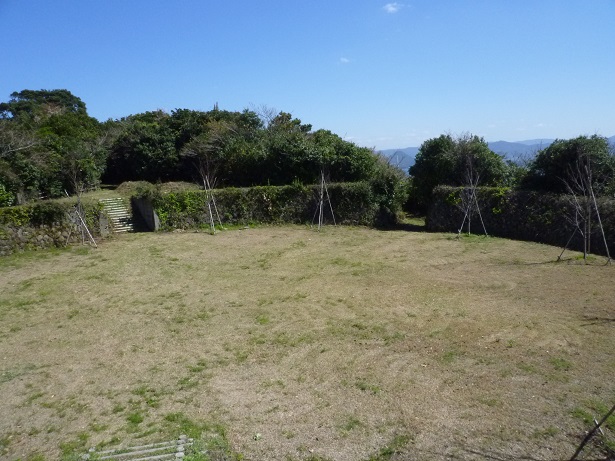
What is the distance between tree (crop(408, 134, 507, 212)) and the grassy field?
7.22 m

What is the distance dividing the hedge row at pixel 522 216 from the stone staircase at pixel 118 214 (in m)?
14.6

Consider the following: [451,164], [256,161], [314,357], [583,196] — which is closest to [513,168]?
[451,164]

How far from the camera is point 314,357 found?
750 cm

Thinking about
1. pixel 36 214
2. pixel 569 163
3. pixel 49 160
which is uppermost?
pixel 49 160

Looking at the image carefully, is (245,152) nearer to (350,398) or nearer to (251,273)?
(251,273)

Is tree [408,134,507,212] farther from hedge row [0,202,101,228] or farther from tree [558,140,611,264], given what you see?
hedge row [0,202,101,228]

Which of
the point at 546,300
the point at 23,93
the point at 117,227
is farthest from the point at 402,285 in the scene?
the point at 23,93

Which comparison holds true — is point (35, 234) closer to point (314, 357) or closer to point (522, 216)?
point (314, 357)

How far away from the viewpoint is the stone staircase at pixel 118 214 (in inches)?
788

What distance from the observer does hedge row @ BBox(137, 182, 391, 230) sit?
2015 cm

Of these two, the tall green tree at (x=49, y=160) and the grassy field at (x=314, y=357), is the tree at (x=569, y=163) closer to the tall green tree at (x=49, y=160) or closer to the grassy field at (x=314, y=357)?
the grassy field at (x=314, y=357)

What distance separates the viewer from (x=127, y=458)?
4914 millimetres

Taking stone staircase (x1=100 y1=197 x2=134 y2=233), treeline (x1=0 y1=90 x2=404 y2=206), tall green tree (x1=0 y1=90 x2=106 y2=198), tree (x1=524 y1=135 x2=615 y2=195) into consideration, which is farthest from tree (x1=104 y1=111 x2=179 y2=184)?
tree (x1=524 y1=135 x2=615 y2=195)

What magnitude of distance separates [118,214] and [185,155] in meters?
7.23
